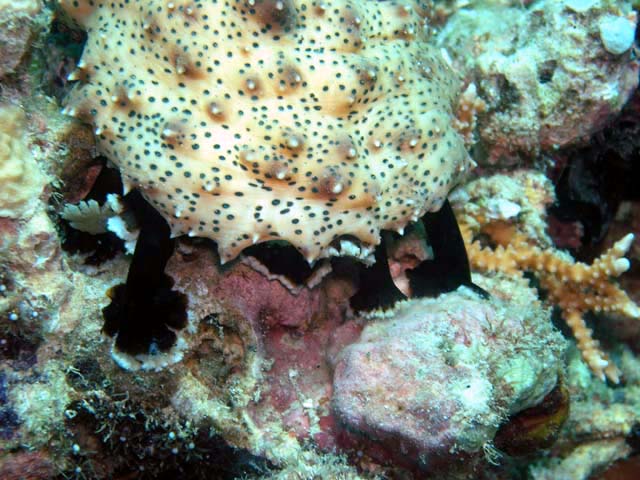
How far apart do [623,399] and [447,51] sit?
4021mm

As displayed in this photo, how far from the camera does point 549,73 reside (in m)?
4.15

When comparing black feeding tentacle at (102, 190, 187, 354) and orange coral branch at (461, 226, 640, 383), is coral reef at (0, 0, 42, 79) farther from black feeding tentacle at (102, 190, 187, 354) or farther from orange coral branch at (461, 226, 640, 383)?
orange coral branch at (461, 226, 640, 383)

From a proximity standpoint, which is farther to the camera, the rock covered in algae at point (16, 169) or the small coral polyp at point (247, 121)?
the small coral polyp at point (247, 121)

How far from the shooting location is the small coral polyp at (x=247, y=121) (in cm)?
275

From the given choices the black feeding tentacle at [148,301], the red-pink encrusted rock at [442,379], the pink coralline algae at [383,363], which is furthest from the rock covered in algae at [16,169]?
the red-pink encrusted rock at [442,379]

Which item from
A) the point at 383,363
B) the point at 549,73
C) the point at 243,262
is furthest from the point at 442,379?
the point at 549,73

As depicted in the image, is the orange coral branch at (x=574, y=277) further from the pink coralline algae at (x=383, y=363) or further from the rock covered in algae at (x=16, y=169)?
the rock covered in algae at (x=16, y=169)

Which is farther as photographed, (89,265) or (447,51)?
(447,51)

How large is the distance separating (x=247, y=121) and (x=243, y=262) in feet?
3.01

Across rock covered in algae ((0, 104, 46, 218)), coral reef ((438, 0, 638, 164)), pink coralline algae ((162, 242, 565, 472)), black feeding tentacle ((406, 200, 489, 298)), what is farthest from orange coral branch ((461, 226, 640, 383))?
rock covered in algae ((0, 104, 46, 218))

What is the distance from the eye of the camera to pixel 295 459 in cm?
296

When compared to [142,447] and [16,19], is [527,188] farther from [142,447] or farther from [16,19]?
[16,19]

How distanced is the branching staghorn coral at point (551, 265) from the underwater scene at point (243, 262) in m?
0.65

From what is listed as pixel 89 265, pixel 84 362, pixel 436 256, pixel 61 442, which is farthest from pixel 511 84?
pixel 61 442
